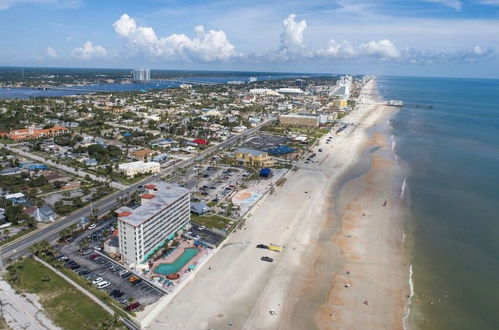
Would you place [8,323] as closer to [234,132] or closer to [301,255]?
[301,255]

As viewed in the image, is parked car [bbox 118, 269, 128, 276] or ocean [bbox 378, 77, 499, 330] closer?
ocean [bbox 378, 77, 499, 330]

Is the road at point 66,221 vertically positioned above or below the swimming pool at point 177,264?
above

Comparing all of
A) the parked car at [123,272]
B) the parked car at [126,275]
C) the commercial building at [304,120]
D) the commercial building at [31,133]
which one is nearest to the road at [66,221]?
the parked car at [123,272]

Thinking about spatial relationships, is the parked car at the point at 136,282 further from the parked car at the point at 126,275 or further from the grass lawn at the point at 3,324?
the grass lawn at the point at 3,324

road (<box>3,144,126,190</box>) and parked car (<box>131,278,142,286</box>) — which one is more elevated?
road (<box>3,144,126,190</box>)

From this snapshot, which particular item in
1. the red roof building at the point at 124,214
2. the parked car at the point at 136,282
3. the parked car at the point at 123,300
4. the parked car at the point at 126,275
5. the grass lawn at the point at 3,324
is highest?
the red roof building at the point at 124,214

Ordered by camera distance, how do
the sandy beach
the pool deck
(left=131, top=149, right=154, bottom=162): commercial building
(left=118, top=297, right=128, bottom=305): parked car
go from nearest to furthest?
1. the sandy beach
2. (left=118, top=297, right=128, bottom=305): parked car
3. the pool deck
4. (left=131, top=149, right=154, bottom=162): commercial building

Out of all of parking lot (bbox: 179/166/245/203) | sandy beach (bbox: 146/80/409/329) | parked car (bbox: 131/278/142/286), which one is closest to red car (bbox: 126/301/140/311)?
sandy beach (bbox: 146/80/409/329)

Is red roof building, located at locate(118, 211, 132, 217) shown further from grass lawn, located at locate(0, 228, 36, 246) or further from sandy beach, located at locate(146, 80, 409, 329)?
grass lawn, located at locate(0, 228, 36, 246)
